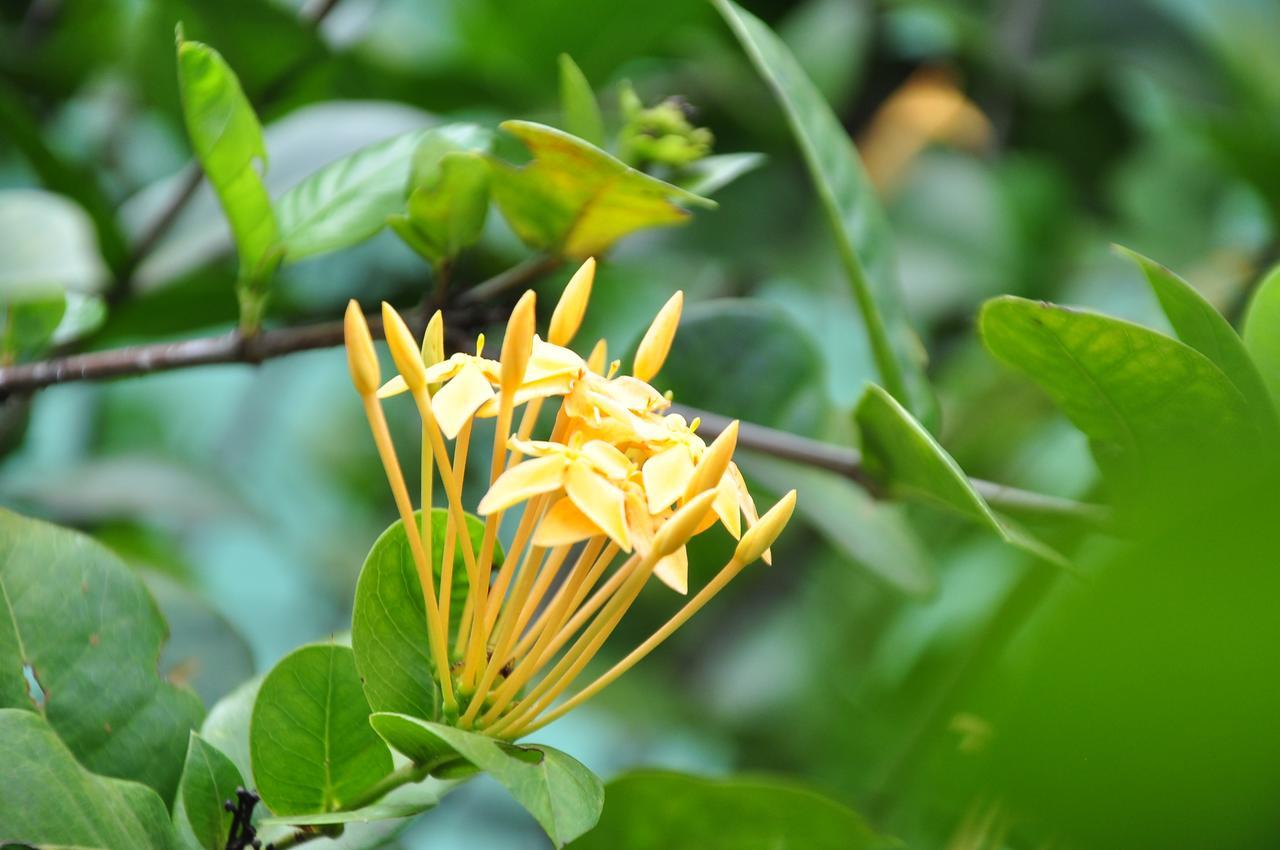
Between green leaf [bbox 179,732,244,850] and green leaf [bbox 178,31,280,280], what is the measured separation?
21cm

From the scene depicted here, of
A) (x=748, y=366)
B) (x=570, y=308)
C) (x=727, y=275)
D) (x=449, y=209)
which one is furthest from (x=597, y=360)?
(x=727, y=275)

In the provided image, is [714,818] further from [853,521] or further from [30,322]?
[30,322]

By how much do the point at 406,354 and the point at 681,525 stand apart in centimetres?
9

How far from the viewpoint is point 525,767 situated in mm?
317

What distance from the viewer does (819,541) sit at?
1046 millimetres

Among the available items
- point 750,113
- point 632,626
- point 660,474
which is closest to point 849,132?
point 750,113

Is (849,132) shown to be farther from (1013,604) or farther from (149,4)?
(1013,604)

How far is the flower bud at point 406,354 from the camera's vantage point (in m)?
0.32

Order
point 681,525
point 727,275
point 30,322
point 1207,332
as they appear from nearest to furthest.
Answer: point 681,525
point 1207,332
point 30,322
point 727,275

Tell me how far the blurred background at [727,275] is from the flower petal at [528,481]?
0.24 metres

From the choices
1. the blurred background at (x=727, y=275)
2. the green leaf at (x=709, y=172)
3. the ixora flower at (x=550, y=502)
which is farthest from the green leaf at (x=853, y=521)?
the ixora flower at (x=550, y=502)

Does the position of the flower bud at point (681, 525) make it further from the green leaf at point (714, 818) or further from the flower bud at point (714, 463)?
the green leaf at point (714, 818)

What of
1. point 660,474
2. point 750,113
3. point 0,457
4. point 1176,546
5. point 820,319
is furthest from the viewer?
point 820,319

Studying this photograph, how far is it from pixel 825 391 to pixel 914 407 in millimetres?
94
